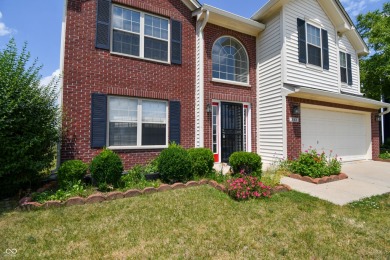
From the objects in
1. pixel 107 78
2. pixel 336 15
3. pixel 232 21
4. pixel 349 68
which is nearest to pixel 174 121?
pixel 107 78

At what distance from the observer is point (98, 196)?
15.2 ft

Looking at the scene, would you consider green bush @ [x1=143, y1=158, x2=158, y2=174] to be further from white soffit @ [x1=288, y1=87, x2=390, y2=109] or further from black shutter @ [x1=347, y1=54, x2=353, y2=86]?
black shutter @ [x1=347, y1=54, x2=353, y2=86]

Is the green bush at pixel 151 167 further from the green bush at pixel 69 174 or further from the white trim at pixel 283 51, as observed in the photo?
the white trim at pixel 283 51

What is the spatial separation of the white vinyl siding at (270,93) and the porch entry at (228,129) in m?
0.74

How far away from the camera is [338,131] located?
31.3ft

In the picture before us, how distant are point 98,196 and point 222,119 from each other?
5.26 meters

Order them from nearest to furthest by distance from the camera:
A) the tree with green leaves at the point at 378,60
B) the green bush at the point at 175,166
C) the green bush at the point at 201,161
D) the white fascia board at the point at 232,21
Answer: the green bush at the point at 175,166 < the green bush at the point at 201,161 < the white fascia board at the point at 232,21 < the tree with green leaves at the point at 378,60

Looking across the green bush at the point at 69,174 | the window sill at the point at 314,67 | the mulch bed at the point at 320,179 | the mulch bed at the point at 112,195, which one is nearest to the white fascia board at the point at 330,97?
the window sill at the point at 314,67

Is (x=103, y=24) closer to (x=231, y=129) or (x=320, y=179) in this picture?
(x=231, y=129)

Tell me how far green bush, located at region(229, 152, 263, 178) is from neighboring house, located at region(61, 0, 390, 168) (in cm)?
173

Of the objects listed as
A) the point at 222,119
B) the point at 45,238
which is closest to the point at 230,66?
the point at 222,119

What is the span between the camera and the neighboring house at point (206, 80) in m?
6.27

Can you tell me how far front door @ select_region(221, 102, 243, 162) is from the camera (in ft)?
27.3

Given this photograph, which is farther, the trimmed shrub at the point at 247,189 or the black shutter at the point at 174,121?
the black shutter at the point at 174,121
